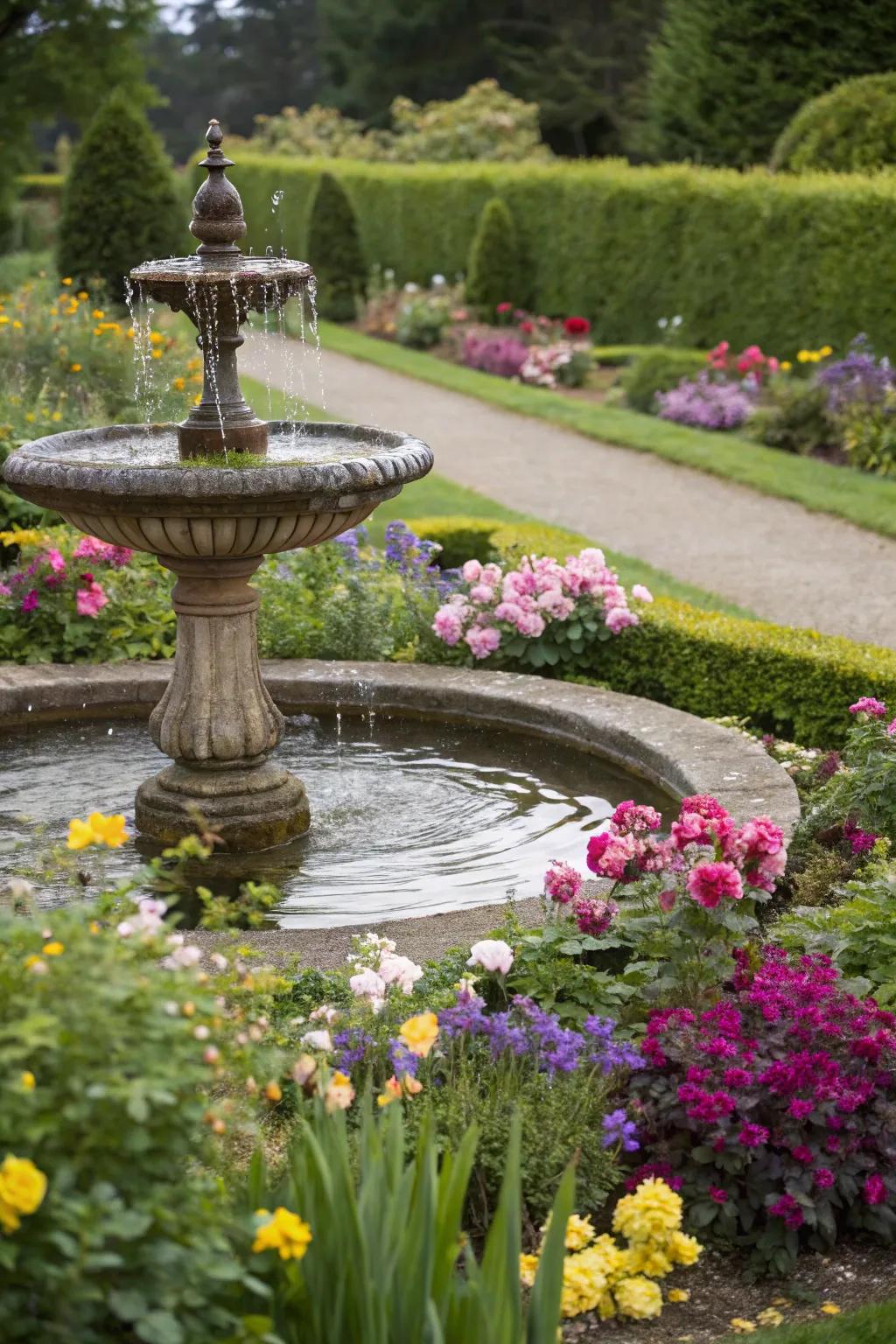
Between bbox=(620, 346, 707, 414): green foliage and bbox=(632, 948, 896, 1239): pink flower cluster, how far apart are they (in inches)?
482

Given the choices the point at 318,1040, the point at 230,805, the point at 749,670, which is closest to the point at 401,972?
the point at 318,1040

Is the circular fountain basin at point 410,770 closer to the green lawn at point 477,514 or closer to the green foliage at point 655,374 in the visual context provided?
the green lawn at point 477,514

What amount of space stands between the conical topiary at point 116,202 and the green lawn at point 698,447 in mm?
2999

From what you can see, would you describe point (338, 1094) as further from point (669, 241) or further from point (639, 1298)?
point (669, 241)

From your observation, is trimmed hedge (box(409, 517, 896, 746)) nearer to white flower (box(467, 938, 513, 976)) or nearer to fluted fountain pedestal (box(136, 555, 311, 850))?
fluted fountain pedestal (box(136, 555, 311, 850))

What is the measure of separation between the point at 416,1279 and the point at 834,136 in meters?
16.7

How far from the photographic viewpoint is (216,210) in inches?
194

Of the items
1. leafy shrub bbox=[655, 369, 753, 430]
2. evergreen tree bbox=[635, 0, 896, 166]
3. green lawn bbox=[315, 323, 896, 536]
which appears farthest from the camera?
evergreen tree bbox=[635, 0, 896, 166]

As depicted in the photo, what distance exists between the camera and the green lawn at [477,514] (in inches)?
347

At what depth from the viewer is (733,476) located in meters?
12.1

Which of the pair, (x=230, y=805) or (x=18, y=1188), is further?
(x=230, y=805)

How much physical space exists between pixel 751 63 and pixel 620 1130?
72.2 ft

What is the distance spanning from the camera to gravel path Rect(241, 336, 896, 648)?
8.87 m

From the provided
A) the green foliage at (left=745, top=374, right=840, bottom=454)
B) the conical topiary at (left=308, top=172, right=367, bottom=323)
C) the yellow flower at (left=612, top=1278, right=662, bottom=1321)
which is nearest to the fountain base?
the yellow flower at (left=612, top=1278, right=662, bottom=1321)
